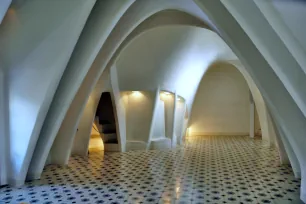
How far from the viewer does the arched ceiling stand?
9.59m

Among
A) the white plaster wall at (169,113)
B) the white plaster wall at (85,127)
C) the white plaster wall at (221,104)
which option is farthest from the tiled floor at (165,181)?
the white plaster wall at (221,104)

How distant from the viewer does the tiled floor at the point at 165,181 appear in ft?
18.9

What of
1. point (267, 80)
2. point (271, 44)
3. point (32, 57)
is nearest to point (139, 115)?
point (32, 57)

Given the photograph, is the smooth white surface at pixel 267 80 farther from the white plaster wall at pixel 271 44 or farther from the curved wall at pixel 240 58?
the white plaster wall at pixel 271 44

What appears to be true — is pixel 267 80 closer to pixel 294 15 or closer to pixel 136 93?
pixel 294 15

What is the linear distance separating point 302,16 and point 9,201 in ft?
18.5

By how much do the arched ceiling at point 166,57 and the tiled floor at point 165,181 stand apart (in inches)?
111

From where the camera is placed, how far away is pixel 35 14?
5211 mm

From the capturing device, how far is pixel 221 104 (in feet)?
55.5

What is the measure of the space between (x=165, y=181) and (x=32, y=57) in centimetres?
397

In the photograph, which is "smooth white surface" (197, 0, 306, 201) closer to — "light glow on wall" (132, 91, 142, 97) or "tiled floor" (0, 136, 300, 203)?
"tiled floor" (0, 136, 300, 203)

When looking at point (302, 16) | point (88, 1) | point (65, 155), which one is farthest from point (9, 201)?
point (302, 16)

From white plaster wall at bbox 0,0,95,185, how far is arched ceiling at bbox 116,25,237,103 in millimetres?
4055

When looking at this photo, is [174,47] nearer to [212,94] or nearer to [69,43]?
[69,43]
